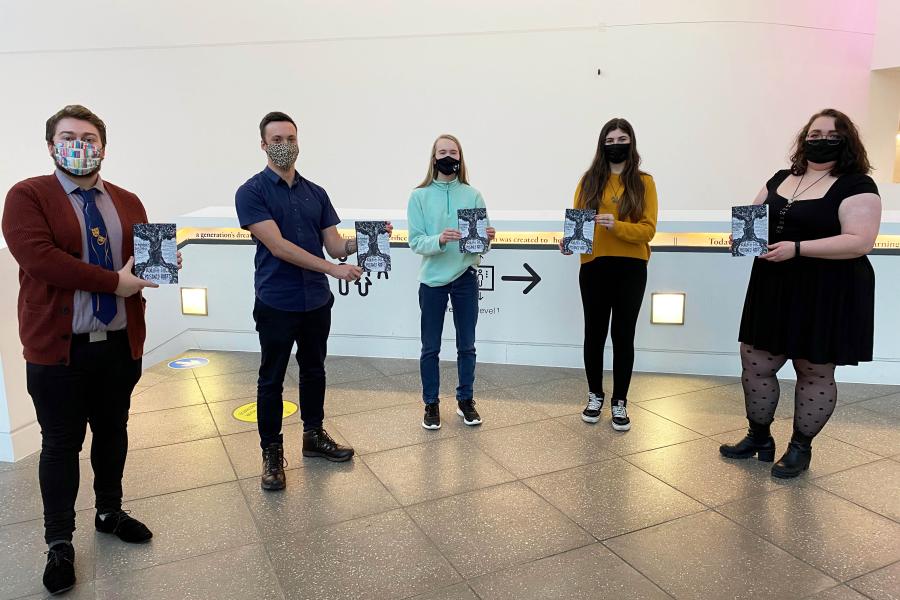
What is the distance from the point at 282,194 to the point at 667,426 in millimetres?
2673

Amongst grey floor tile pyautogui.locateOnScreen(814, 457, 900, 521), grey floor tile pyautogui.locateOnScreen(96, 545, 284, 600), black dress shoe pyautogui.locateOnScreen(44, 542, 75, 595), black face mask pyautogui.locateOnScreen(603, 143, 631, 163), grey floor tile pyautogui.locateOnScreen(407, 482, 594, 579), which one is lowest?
grey floor tile pyautogui.locateOnScreen(96, 545, 284, 600)

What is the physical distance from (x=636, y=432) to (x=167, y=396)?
3251 millimetres

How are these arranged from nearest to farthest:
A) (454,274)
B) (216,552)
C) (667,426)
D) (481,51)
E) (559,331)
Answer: (216,552) → (454,274) → (667,426) → (559,331) → (481,51)

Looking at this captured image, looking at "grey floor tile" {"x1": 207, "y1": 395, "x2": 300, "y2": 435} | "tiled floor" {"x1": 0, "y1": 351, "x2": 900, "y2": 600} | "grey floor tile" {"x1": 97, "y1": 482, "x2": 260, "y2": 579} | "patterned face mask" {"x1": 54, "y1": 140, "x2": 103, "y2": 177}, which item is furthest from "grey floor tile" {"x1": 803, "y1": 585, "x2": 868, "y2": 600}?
"patterned face mask" {"x1": 54, "y1": 140, "x2": 103, "y2": 177}

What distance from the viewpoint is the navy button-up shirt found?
2.83 metres

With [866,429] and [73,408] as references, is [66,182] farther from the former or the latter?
[866,429]

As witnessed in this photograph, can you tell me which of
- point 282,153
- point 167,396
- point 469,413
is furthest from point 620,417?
point 167,396

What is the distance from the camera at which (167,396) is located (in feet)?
14.6

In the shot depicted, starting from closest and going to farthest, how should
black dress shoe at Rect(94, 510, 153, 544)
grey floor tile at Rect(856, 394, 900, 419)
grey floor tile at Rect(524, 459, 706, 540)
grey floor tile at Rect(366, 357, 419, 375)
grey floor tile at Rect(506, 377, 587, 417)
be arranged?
black dress shoe at Rect(94, 510, 153, 544), grey floor tile at Rect(524, 459, 706, 540), grey floor tile at Rect(856, 394, 900, 419), grey floor tile at Rect(506, 377, 587, 417), grey floor tile at Rect(366, 357, 419, 375)

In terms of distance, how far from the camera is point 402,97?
669 centimetres

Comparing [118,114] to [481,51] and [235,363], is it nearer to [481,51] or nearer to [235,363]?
[235,363]

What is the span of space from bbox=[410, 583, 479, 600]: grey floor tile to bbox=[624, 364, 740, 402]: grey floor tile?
2.49m

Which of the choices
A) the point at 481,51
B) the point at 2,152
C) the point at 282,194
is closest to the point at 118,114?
the point at 2,152

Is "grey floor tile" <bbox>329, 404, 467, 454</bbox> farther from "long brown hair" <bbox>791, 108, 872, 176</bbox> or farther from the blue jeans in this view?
"long brown hair" <bbox>791, 108, 872, 176</bbox>
